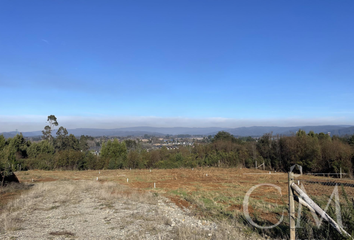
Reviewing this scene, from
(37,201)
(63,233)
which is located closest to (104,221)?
(63,233)

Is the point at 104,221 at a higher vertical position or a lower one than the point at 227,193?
higher

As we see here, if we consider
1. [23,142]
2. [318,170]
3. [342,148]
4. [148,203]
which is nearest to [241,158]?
[318,170]

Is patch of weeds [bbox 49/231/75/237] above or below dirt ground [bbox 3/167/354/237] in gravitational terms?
above

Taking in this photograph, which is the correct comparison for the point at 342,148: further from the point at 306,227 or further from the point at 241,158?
the point at 306,227

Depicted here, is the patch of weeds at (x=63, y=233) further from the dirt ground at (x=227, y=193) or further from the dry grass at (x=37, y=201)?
the dirt ground at (x=227, y=193)

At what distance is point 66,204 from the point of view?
9820 mm

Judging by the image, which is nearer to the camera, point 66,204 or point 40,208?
point 40,208

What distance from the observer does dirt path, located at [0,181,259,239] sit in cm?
559

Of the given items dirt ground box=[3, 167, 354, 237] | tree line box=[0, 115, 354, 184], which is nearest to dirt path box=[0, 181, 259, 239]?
dirt ground box=[3, 167, 354, 237]

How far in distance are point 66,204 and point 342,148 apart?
25233mm

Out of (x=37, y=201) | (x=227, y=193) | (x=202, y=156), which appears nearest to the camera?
(x=37, y=201)

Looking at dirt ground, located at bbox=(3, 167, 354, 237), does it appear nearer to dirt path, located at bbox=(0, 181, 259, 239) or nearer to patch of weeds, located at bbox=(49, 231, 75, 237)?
dirt path, located at bbox=(0, 181, 259, 239)

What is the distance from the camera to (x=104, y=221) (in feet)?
23.4

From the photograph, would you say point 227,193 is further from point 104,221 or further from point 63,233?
point 63,233
